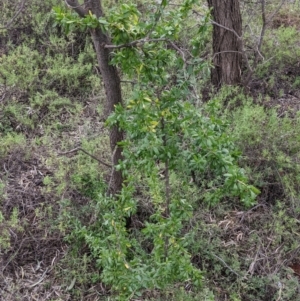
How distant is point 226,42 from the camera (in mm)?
4637

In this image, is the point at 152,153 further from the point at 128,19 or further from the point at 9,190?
the point at 9,190

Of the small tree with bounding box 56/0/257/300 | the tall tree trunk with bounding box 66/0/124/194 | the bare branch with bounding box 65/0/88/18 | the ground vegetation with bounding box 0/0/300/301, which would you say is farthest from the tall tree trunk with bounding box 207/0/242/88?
the small tree with bounding box 56/0/257/300

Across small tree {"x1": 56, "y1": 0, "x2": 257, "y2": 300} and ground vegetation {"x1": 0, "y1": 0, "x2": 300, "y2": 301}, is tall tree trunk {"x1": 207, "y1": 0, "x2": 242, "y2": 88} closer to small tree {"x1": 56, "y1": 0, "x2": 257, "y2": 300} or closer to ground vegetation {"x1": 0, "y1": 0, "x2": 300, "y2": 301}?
ground vegetation {"x1": 0, "y1": 0, "x2": 300, "y2": 301}

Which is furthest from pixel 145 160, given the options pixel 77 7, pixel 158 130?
pixel 77 7

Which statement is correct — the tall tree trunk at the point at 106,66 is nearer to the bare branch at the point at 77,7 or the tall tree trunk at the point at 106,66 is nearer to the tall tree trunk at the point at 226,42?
the bare branch at the point at 77,7

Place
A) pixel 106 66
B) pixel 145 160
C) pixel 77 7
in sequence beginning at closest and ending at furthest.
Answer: pixel 145 160 < pixel 77 7 < pixel 106 66

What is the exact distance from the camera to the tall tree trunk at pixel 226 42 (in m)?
4.52

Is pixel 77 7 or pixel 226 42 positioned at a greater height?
pixel 77 7

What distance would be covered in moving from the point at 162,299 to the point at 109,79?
147 cm

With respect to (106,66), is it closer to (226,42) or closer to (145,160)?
(145,160)

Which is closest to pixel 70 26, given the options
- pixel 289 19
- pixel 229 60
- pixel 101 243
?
pixel 101 243

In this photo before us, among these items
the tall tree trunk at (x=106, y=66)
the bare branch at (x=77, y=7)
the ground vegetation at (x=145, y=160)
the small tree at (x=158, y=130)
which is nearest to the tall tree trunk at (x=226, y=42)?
the ground vegetation at (x=145, y=160)

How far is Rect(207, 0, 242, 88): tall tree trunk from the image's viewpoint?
14.8ft

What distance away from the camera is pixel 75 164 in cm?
378
